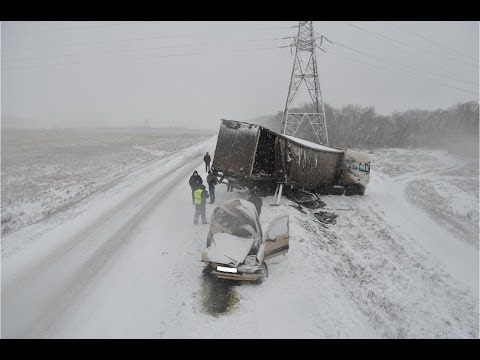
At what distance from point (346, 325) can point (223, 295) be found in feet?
9.98

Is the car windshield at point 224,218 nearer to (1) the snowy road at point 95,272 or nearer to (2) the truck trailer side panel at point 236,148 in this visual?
(1) the snowy road at point 95,272

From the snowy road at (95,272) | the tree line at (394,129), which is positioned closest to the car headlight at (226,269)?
the snowy road at (95,272)

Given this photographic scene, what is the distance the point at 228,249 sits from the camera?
8.68 m

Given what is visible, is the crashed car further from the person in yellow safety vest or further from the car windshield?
the person in yellow safety vest

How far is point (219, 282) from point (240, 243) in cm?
120

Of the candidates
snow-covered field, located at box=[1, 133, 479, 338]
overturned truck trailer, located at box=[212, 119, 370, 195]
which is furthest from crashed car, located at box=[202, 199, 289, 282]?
overturned truck trailer, located at box=[212, 119, 370, 195]

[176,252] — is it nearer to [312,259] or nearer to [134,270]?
[134,270]

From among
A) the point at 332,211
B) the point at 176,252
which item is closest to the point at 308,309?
the point at 176,252

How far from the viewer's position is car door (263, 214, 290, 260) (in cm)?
925

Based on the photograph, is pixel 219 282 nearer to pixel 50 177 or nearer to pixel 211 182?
pixel 211 182

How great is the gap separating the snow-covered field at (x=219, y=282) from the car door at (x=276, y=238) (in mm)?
574

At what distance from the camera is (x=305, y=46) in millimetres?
27297

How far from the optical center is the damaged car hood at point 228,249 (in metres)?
8.31

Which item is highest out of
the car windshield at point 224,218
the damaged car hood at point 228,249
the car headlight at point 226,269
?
the car windshield at point 224,218
